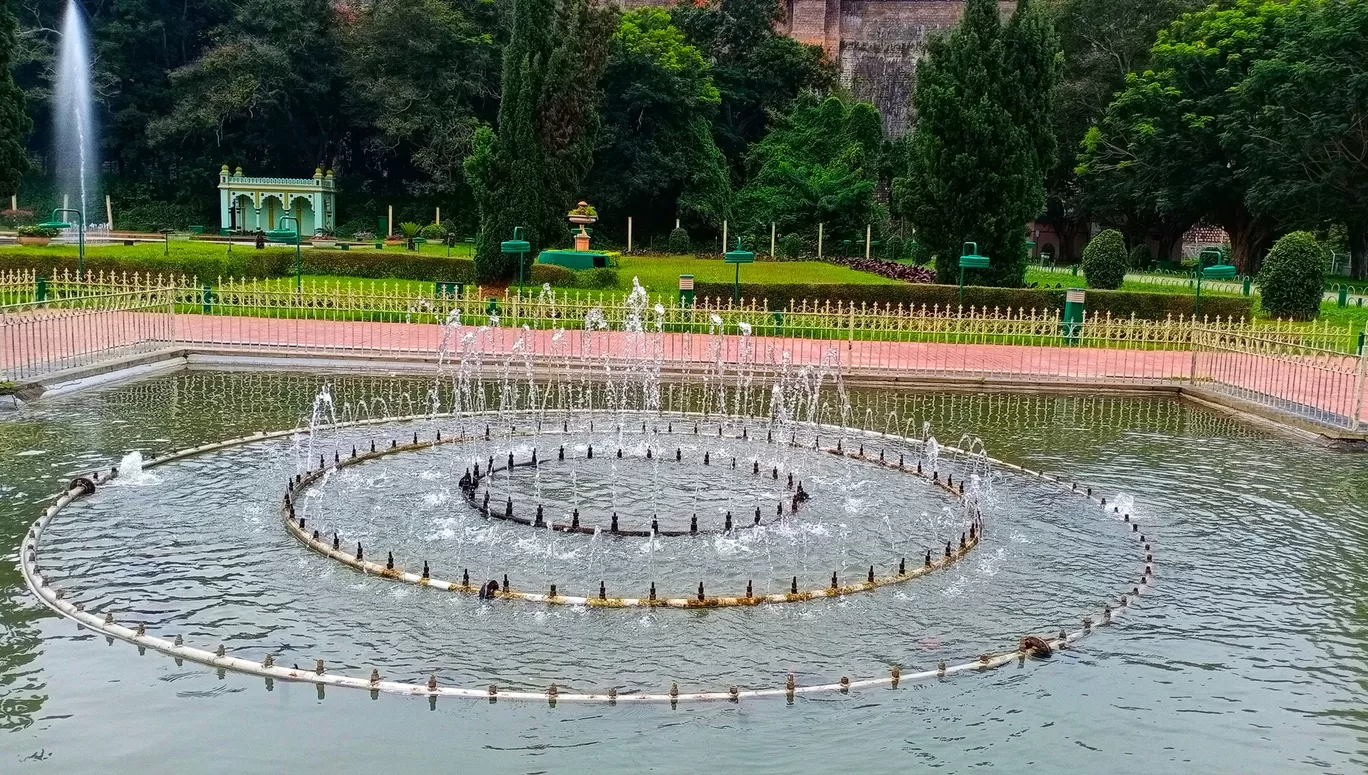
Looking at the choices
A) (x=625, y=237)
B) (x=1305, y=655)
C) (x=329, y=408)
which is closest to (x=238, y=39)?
(x=625, y=237)

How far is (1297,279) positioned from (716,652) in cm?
2237

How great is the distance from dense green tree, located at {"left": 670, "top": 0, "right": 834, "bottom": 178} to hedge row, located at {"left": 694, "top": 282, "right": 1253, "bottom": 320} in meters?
23.3

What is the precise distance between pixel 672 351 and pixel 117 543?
36.9 ft

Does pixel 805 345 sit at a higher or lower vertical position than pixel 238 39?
lower

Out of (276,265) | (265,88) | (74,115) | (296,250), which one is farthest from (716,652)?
(74,115)

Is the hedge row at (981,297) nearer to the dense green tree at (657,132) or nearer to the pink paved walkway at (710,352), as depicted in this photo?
the pink paved walkway at (710,352)

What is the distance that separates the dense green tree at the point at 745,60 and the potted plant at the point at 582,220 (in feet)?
48.2

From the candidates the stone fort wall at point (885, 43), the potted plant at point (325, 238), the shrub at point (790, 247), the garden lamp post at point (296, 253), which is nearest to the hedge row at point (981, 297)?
the garden lamp post at point (296, 253)

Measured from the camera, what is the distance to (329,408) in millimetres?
14461

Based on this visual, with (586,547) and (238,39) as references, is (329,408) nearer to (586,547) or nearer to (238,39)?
(586,547)

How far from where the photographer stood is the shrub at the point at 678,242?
3994 centimetres

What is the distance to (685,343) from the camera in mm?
19609

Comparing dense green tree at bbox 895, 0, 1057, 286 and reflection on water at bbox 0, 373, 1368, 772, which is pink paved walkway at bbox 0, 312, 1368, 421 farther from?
reflection on water at bbox 0, 373, 1368, 772

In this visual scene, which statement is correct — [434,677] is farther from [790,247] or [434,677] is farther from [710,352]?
[790,247]
